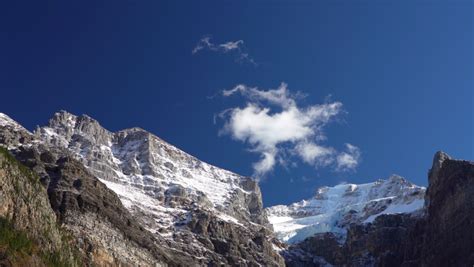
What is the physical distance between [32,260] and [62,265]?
1283 cm

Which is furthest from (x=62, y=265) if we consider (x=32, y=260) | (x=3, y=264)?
(x=3, y=264)

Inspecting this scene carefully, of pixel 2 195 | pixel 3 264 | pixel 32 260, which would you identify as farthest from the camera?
pixel 2 195

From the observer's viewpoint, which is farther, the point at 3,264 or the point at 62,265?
the point at 62,265

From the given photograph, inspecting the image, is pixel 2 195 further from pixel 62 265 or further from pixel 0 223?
pixel 62 265

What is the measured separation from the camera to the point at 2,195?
199250 mm

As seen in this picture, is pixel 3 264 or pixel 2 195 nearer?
pixel 3 264

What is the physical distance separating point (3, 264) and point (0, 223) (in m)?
18.1

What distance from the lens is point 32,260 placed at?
18700 cm

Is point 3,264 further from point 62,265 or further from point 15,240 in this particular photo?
point 62,265

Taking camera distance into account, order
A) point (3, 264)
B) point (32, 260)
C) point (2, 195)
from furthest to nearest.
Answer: point (2, 195) → point (32, 260) → point (3, 264)

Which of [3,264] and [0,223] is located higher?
[0,223]

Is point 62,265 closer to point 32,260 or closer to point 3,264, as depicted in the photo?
point 32,260

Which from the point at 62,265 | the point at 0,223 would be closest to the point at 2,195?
the point at 0,223

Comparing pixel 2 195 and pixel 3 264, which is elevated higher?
pixel 2 195
